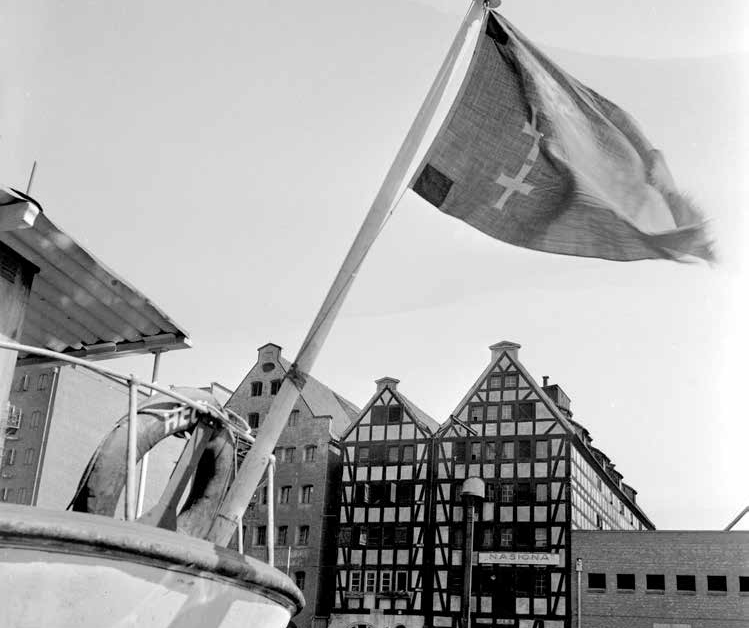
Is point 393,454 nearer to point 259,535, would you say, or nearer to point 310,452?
point 310,452

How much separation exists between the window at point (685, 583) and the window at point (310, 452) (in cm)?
1748

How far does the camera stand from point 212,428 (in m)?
5.62

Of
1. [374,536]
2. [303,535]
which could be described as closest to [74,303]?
[374,536]

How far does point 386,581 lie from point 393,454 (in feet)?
18.8

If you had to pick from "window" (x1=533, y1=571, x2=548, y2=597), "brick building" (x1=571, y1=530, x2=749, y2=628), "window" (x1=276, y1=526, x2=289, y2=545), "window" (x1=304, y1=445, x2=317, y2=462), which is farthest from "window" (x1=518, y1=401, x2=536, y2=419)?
"window" (x1=276, y1=526, x2=289, y2=545)

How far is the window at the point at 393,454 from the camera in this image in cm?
4406

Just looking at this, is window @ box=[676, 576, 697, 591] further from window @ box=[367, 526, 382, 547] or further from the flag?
the flag

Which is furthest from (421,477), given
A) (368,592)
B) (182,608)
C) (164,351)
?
(182,608)

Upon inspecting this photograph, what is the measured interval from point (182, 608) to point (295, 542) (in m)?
41.5

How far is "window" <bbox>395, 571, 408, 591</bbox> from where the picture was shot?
136ft

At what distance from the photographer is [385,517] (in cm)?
4284

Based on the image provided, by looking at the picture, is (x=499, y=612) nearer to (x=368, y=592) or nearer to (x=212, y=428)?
(x=368, y=592)

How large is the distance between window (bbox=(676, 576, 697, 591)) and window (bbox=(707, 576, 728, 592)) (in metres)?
0.59

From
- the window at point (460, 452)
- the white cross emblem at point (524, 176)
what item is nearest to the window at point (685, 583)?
the window at point (460, 452)
